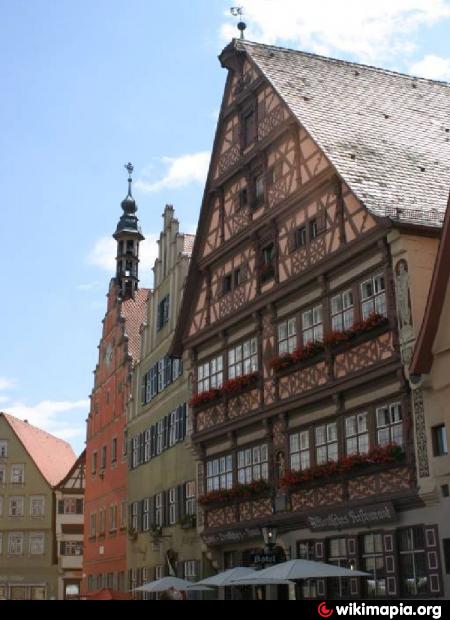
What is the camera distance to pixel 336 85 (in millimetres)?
25297

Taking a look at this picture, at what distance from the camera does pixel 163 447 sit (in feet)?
103

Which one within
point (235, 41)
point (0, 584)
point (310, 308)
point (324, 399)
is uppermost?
point (235, 41)

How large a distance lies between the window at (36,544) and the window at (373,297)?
42.4 metres

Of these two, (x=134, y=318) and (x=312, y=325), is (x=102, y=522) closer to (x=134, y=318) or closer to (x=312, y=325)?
(x=134, y=318)

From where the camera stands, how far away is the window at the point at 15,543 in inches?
2224

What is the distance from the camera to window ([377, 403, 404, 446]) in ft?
58.6

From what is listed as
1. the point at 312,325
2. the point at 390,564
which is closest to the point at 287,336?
the point at 312,325

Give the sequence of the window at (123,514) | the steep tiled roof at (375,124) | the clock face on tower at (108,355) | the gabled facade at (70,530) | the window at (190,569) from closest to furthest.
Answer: the steep tiled roof at (375,124) < the window at (190,569) < the window at (123,514) < the clock face on tower at (108,355) < the gabled facade at (70,530)

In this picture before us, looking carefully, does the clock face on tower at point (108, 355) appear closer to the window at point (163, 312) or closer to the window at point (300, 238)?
the window at point (163, 312)

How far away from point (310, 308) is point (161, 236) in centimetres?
1387

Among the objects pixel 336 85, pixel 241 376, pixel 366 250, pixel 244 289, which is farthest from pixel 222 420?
pixel 336 85

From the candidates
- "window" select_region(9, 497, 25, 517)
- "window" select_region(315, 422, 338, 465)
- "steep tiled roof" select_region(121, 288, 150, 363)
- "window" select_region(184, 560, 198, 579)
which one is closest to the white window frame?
"window" select_region(315, 422, 338, 465)

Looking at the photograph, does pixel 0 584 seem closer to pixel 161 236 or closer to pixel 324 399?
pixel 161 236
